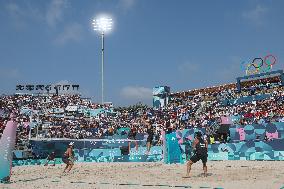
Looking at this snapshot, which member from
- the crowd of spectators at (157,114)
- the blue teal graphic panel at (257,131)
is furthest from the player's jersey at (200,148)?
the crowd of spectators at (157,114)

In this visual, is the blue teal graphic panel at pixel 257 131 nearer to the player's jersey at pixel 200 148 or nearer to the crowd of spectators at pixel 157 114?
the crowd of spectators at pixel 157 114

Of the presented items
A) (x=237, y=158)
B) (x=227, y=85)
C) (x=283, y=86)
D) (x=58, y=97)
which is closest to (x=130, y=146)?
(x=237, y=158)

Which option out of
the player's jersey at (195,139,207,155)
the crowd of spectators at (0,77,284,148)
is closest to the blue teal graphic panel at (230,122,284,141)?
the crowd of spectators at (0,77,284,148)

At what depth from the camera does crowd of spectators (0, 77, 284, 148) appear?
33094 millimetres

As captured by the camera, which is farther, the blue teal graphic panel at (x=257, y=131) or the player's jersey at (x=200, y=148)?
the blue teal graphic panel at (x=257, y=131)

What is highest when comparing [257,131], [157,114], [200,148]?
[157,114]

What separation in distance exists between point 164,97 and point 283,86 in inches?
681

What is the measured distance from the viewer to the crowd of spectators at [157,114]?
33.1 meters

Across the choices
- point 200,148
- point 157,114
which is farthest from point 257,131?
point 157,114

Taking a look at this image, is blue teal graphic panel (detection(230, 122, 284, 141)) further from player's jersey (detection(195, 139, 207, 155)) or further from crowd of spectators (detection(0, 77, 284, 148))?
player's jersey (detection(195, 139, 207, 155))

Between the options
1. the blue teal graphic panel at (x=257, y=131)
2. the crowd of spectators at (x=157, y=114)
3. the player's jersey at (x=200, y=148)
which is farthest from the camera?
the crowd of spectators at (x=157, y=114)

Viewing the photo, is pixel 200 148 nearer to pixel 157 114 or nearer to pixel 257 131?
pixel 257 131

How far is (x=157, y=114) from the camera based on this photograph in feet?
147

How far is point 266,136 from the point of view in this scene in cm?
2608
